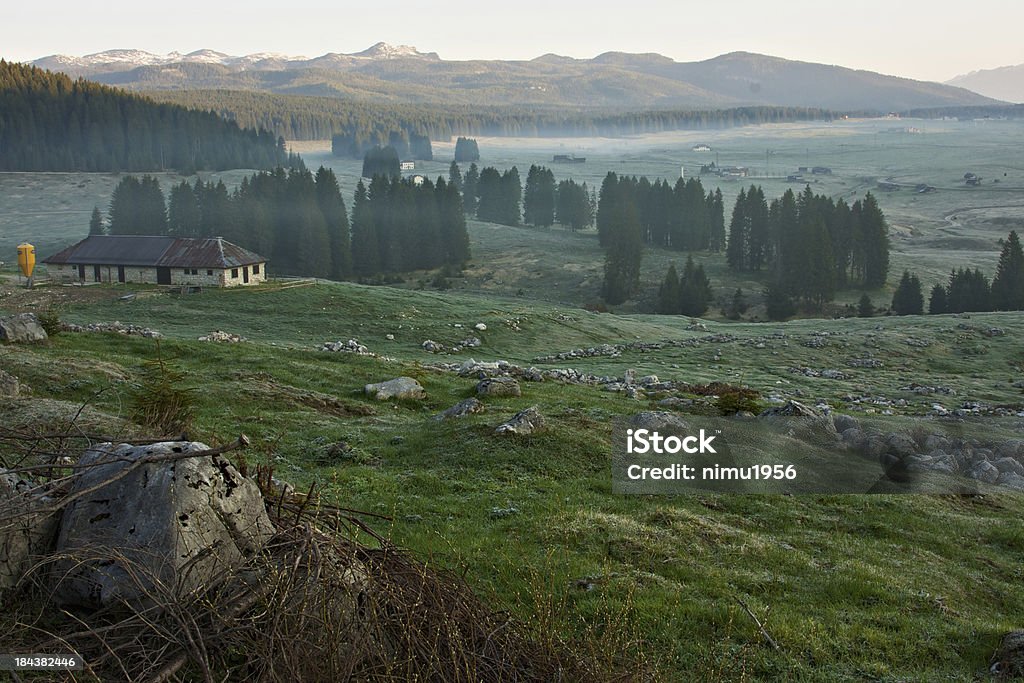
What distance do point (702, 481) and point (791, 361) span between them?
119 ft

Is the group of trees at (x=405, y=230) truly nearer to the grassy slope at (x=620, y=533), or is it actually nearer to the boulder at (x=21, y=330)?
the grassy slope at (x=620, y=533)

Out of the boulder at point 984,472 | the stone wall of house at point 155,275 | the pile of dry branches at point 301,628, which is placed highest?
the pile of dry branches at point 301,628

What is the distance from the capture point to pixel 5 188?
152250 mm

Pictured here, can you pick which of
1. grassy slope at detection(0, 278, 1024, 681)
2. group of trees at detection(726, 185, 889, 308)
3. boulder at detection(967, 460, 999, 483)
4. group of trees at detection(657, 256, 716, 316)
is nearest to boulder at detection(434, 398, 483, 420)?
grassy slope at detection(0, 278, 1024, 681)

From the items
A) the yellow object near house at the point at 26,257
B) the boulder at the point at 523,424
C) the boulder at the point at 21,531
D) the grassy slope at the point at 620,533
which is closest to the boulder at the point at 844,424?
the grassy slope at the point at 620,533

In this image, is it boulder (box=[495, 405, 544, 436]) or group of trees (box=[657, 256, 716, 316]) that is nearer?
boulder (box=[495, 405, 544, 436])

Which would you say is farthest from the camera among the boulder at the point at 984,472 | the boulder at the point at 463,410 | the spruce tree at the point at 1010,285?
the spruce tree at the point at 1010,285

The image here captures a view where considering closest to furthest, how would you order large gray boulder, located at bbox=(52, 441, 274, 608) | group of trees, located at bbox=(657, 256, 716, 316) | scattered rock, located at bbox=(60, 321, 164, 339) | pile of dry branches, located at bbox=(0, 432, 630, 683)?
1. pile of dry branches, located at bbox=(0, 432, 630, 683)
2. large gray boulder, located at bbox=(52, 441, 274, 608)
3. scattered rock, located at bbox=(60, 321, 164, 339)
4. group of trees, located at bbox=(657, 256, 716, 316)

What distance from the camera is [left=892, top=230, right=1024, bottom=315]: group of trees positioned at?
8494 cm

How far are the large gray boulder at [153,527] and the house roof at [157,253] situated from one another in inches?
2425

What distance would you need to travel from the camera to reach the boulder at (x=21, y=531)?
747cm

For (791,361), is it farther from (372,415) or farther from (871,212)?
(871,212)

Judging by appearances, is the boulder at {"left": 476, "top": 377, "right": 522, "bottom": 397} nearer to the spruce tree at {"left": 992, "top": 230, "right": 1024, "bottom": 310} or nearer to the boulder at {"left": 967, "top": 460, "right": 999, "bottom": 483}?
the boulder at {"left": 967, "top": 460, "right": 999, "bottom": 483}

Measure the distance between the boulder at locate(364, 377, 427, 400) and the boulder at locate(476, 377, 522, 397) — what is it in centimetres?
208
